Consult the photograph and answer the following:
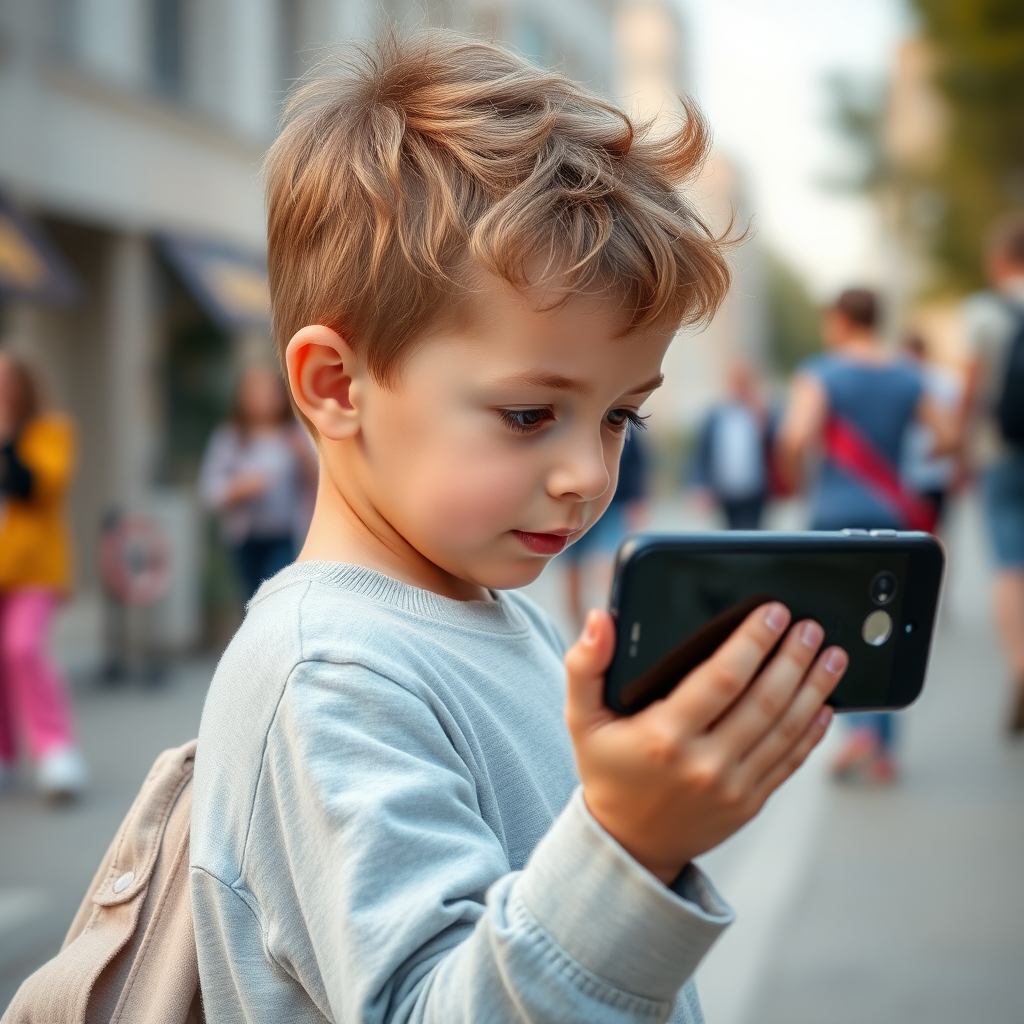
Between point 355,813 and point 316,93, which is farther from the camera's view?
point 316,93

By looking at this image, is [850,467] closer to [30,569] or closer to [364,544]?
[30,569]

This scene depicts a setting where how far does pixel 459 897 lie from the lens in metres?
1.05

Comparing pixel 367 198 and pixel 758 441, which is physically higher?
pixel 367 198

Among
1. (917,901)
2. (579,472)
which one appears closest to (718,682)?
(579,472)

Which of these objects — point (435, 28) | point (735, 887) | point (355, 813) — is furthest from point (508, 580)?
point (735, 887)

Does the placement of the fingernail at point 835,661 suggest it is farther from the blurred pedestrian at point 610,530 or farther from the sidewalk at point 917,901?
the blurred pedestrian at point 610,530

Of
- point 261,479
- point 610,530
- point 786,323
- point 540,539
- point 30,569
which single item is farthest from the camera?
point 786,323

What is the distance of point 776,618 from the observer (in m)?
1.03

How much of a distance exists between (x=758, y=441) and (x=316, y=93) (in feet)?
32.0

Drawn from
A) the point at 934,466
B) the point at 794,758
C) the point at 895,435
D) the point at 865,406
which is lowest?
the point at 934,466

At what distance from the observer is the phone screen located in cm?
99

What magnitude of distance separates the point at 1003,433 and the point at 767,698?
17.9 feet

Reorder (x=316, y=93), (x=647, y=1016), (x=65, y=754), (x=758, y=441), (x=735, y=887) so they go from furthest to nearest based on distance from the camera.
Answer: (x=758, y=441) < (x=65, y=754) < (x=735, y=887) < (x=316, y=93) < (x=647, y=1016)

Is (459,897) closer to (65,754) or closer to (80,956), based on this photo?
(80,956)
